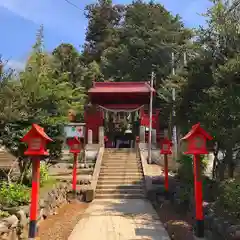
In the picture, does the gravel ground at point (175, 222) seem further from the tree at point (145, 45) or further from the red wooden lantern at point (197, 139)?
the tree at point (145, 45)

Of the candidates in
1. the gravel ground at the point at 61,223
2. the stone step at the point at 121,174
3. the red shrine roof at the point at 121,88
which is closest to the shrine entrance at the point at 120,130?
the red shrine roof at the point at 121,88

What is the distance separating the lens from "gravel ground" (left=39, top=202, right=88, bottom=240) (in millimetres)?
7700

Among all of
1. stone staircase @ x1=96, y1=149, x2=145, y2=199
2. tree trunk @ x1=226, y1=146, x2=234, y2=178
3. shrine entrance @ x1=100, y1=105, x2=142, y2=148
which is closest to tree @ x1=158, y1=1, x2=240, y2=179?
tree trunk @ x1=226, y1=146, x2=234, y2=178

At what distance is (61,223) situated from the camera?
354 inches

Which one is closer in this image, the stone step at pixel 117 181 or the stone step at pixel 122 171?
the stone step at pixel 117 181

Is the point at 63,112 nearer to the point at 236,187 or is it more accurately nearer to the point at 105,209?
the point at 105,209

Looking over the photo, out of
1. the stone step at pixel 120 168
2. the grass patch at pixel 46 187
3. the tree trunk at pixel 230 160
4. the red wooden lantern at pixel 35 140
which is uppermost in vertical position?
the red wooden lantern at pixel 35 140

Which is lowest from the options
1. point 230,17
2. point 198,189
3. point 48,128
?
point 198,189

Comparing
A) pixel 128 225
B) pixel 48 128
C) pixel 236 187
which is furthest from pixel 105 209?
pixel 236 187

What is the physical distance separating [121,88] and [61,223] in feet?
52.3

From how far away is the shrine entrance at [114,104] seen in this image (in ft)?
76.3

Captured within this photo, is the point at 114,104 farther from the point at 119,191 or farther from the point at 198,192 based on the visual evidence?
the point at 198,192

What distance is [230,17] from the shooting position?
10.0 metres

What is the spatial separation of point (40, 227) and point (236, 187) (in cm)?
481
